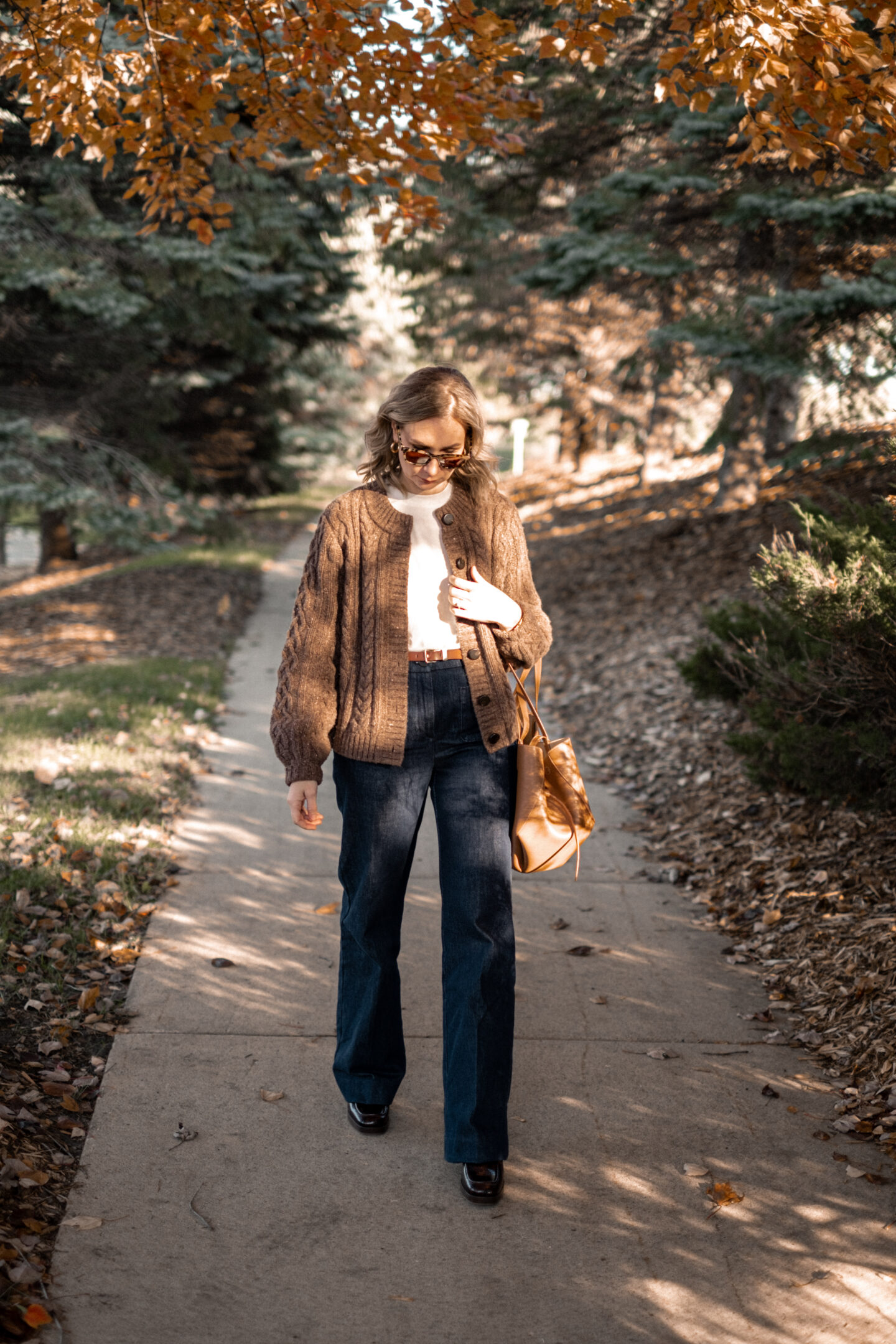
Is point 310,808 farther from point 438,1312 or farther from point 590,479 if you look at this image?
point 590,479

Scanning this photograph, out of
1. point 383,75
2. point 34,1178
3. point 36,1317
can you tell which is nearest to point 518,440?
point 383,75

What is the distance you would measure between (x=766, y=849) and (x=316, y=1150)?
2797mm

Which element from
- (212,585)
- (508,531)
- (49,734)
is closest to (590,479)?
(212,585)

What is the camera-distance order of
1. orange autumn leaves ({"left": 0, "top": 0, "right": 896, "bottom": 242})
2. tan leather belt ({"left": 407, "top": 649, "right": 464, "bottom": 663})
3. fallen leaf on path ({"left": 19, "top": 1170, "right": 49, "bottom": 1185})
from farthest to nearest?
orange autumn leaves ({"left": 0, "top": 0, "right": 896, "bottom": 242})
tan leather belt ({"left": 407, "top": 649, "right": 464, "bottom": 663})
fallen leaf on path ({"left": 19, "top": 1170, "right": 49, "bottom": 1185})

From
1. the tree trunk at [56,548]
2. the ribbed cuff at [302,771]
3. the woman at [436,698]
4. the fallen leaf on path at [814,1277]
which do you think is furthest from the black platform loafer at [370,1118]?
the tree trunk at [56,548]

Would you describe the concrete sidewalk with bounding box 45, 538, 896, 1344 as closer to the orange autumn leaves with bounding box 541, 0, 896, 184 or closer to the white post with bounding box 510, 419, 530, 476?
the orange autumn leaves with bounding box 541, 0, 896, 184

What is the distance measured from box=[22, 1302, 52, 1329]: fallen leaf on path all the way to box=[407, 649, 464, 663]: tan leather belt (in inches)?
69.3

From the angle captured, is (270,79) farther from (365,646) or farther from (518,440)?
(518,440)

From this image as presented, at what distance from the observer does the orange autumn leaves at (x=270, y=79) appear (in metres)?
4.39

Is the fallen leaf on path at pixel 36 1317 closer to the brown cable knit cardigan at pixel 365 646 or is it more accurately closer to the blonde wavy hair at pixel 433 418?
the brown cable knit cardigan at pixel 365 646

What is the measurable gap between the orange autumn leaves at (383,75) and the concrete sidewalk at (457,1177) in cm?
322

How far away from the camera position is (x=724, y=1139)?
10.9 feet

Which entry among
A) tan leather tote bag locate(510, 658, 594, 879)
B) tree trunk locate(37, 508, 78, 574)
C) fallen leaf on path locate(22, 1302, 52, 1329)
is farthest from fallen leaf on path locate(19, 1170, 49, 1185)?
tree trunk locate(37, 508, 78, 574)

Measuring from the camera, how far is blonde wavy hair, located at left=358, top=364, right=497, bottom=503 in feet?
9.73
